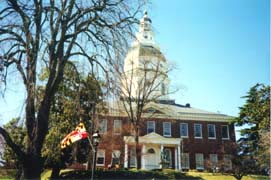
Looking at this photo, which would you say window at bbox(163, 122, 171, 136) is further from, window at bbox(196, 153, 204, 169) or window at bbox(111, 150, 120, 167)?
window at bbox(111, 150, 120, 167)

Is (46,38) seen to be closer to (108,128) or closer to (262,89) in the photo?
(108,128)

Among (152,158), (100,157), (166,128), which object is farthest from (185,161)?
(100,157)

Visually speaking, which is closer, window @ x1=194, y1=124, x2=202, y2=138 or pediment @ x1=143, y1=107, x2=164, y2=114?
pediment @ x1=143, y1=107, x2=164, y2=114

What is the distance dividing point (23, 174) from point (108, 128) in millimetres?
21803

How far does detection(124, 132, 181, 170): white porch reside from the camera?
112 feet

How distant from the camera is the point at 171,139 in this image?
34.7m

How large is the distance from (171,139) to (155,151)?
2396mm

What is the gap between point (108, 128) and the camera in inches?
1293

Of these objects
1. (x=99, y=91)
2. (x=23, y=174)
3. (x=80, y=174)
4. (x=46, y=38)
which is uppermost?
(x=46, y=38)

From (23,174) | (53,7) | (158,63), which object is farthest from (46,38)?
(158,63)

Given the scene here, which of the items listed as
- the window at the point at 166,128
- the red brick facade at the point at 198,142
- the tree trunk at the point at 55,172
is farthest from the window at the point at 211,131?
the tree trunk at the point at 55,172

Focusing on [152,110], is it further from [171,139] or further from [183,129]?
[171,139]

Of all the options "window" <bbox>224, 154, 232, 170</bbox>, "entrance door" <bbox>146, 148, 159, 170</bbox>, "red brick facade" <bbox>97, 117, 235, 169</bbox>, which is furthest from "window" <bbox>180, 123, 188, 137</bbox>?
"window" <bbox>224, 154, 232, 170</bbox>

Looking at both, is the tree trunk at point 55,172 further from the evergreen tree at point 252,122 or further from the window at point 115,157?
the evergreen tree at point 252,122
